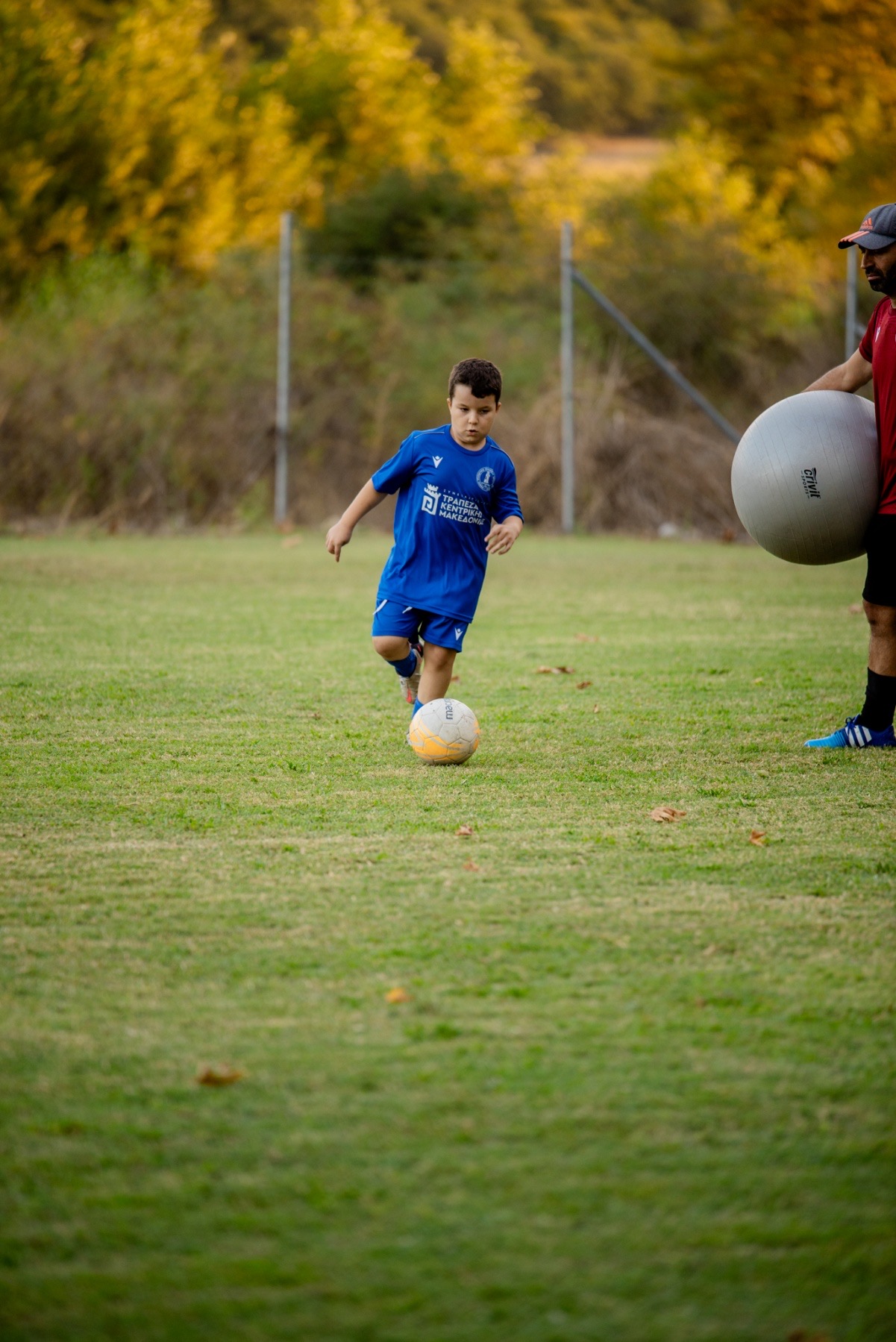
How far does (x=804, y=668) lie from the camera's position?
6973mm

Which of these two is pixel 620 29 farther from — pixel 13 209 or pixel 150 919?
pixel 150 919

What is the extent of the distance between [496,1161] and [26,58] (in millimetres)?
22696

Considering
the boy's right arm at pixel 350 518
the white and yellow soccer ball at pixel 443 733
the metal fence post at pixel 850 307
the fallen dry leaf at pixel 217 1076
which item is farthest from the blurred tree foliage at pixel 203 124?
the fallen dry leaf at pixel 217 1076

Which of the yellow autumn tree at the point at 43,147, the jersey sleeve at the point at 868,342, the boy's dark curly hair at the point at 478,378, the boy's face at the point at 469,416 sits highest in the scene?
the jersey sleeve at the point at 868,342

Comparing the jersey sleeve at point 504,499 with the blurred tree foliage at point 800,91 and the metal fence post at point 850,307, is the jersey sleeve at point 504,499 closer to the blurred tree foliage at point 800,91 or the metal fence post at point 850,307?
the metal fence post at point 850,307

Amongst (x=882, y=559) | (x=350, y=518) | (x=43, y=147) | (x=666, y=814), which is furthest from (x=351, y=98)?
(x=666, y=814)

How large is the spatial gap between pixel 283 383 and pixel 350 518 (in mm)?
10304

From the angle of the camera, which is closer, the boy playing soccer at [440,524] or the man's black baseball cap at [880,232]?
the man's black baseball cap at [880,232]

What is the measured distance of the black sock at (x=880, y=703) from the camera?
17.1ft

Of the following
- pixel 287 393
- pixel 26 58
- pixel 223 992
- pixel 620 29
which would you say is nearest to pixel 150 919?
pixel 223 992

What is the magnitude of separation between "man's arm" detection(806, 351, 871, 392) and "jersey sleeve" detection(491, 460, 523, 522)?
1277mm

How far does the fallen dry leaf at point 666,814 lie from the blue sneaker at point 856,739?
4.09 ft

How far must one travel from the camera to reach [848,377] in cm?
546

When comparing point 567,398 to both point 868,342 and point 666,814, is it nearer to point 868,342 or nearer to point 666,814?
point 868,342
